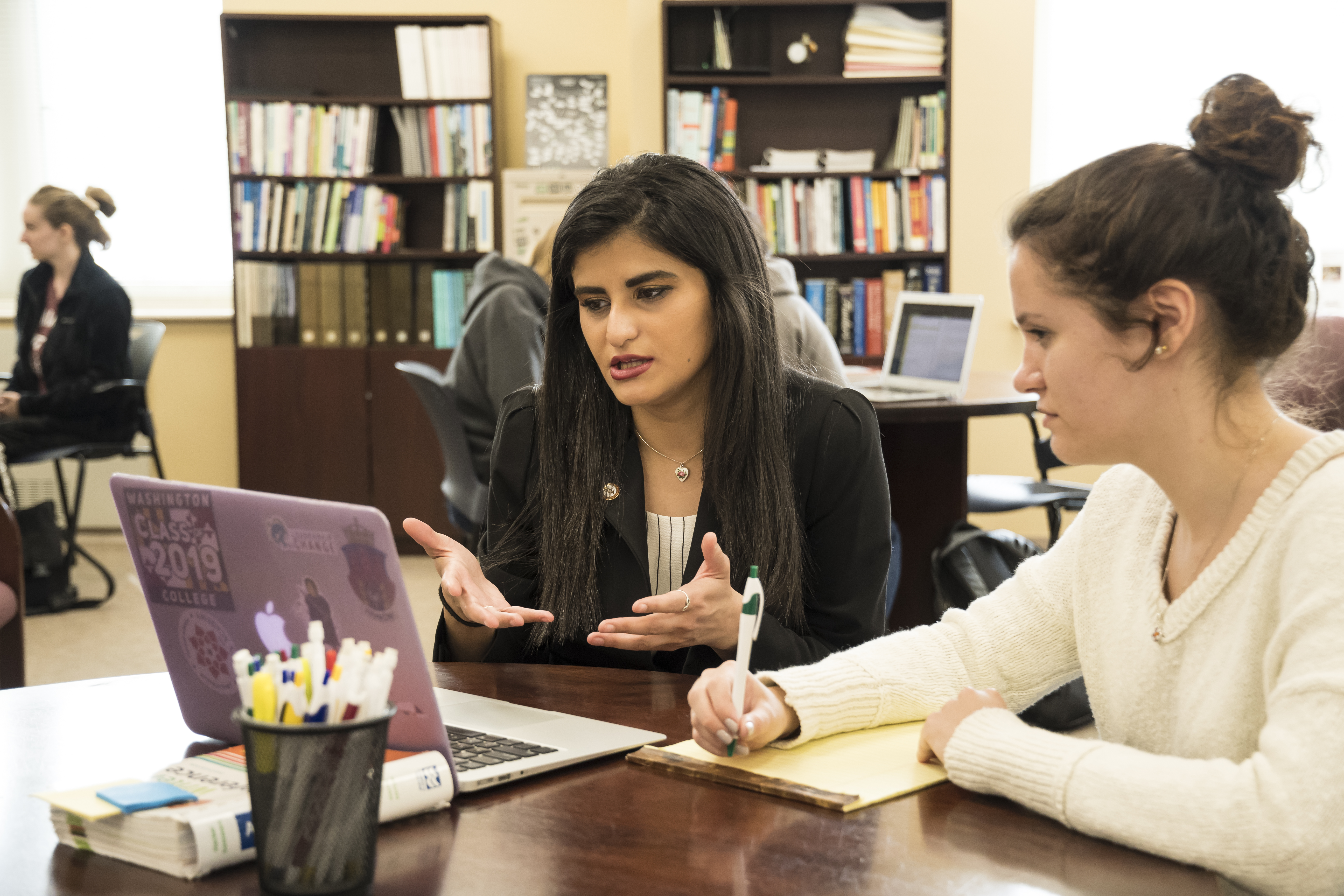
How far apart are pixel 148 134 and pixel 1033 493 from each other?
13.7 feet

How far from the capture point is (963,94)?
4680mm

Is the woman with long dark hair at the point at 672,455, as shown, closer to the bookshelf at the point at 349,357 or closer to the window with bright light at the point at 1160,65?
the bookshelf at the point at 349,357

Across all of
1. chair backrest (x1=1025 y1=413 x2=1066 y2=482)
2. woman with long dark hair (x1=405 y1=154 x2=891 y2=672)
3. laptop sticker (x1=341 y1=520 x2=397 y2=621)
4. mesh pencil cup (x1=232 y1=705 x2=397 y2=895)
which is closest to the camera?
mesh pencil cup (x1=232 y1=705 x2=397 y2=895)

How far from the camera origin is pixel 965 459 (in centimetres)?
329

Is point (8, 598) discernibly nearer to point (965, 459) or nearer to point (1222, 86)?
point (1222, 86)

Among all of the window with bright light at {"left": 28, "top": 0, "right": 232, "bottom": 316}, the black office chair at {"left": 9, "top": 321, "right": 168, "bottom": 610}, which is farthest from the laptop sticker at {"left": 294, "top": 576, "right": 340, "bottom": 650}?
the window with bright light at {"left": 28, "top": 0, "right": 232, "bottom": 316}

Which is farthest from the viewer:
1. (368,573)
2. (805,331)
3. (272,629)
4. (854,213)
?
(854,213)

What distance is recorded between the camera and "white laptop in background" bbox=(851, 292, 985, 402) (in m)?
3.01

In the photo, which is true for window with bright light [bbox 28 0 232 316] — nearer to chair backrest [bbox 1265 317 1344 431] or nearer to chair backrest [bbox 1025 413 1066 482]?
chair backrest [bbox 1025 413 1066 482]

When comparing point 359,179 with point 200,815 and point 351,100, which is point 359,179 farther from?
point 200,815

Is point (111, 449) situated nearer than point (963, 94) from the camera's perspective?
Yes

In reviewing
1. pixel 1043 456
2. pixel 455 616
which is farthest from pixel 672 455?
pixel 1043 456

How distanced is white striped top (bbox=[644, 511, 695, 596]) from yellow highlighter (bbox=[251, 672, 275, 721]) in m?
0.85

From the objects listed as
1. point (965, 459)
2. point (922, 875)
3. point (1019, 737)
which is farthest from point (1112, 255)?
point (965, 459)
